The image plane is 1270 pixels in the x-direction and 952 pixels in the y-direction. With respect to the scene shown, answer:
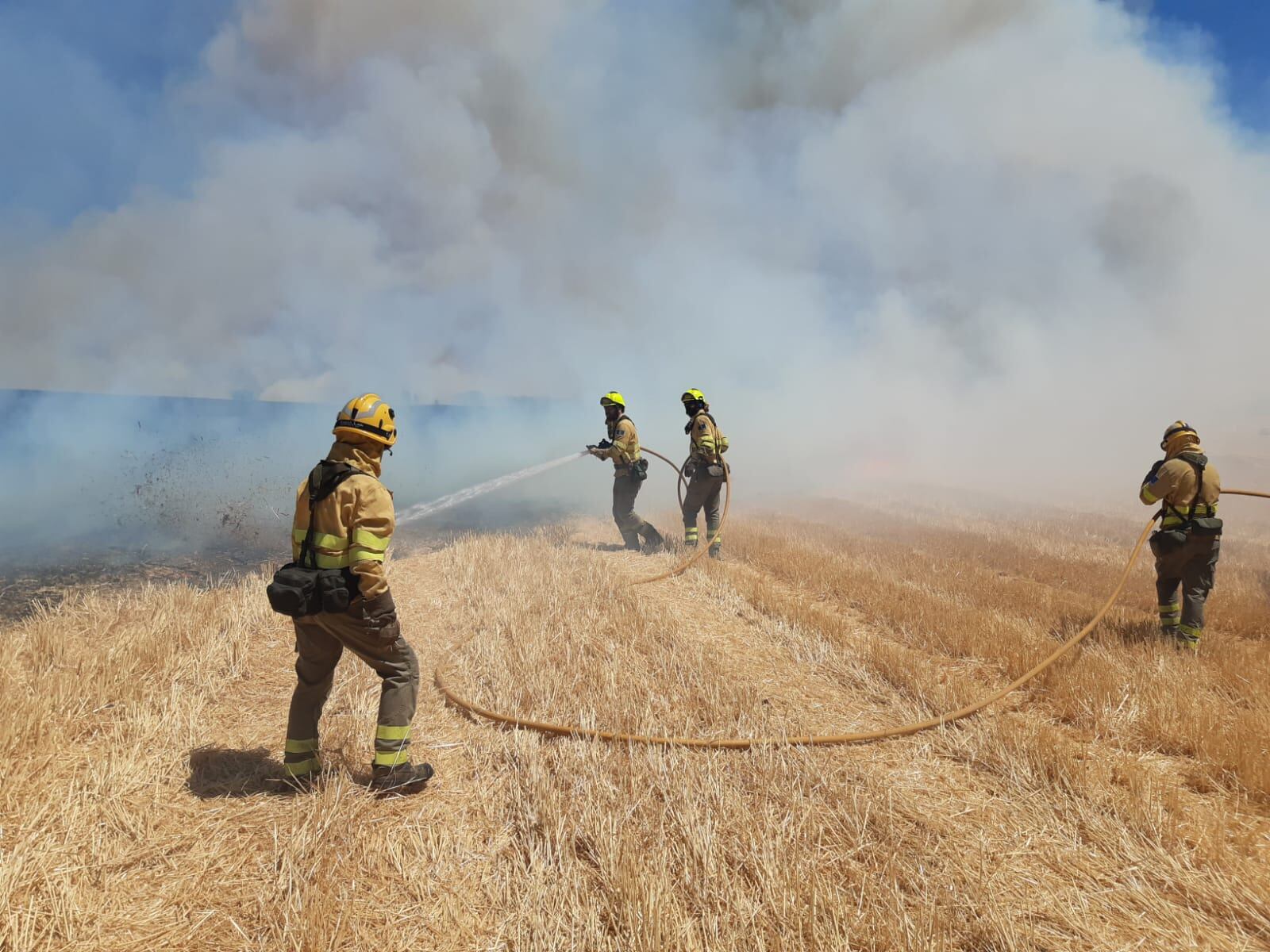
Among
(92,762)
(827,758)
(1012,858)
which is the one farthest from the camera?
(827,758)

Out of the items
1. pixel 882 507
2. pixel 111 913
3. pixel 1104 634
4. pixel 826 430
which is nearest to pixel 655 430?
pixel 826 430

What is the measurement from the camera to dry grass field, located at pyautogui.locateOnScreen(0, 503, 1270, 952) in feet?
8.29

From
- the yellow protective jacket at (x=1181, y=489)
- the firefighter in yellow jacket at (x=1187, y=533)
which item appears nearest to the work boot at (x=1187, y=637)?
the firefighter in yellow jacket at (x=1187, y=533)

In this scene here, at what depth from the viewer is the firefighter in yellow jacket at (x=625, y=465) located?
434 inches

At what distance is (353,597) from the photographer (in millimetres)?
3326

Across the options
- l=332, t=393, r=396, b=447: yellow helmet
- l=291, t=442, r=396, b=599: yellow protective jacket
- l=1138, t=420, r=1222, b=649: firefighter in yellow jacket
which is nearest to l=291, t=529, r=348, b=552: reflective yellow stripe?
l=291, t=442, r=396, b=599: yellow protective jacket

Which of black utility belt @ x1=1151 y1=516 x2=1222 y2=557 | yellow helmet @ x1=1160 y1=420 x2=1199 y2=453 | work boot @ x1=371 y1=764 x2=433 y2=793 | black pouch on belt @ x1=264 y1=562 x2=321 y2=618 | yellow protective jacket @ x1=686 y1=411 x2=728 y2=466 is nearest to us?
black pouch on belt @ x1=264 y1=562 x2=321 y2=618

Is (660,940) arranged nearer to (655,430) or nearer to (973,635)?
(973,635)

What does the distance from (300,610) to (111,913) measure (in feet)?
4.50

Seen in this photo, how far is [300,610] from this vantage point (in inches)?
126

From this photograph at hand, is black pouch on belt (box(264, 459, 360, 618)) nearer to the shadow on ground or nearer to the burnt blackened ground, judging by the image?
the shadow on ground

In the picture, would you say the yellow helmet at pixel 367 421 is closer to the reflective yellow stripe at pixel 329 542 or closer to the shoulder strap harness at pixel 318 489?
the shoulder strap harness at pixel 318 489

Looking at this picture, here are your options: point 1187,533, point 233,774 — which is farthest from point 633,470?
point 233,774

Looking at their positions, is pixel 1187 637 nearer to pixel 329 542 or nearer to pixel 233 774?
pixel 329 542
